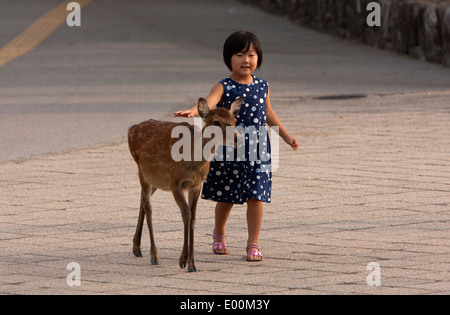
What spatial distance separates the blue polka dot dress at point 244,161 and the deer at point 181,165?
0.36 metres

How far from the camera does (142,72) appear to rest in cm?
1578

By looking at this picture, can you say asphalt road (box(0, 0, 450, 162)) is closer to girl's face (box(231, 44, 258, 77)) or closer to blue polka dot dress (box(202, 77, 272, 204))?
blue polka dot dress (box(202, 77, 272, 204))

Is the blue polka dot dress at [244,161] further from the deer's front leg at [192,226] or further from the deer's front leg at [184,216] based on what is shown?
the deer's front leg at [184,216]

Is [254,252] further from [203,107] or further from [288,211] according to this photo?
[288,211]

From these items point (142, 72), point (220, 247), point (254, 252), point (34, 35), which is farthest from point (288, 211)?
point (34, 35)

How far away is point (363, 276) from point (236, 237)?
1284 millimetres

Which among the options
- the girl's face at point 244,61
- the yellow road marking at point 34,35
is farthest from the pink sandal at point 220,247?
the yellow road marking at point 34,35

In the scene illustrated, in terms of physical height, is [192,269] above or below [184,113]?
below

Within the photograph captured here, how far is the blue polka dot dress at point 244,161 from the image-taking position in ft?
18.6

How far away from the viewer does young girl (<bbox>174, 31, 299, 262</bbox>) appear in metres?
5.61

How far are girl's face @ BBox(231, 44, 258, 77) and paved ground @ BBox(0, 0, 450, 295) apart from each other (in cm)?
115

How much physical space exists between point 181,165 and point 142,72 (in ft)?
35.2

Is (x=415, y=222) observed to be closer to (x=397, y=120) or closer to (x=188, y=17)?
(x=397, y=120)
